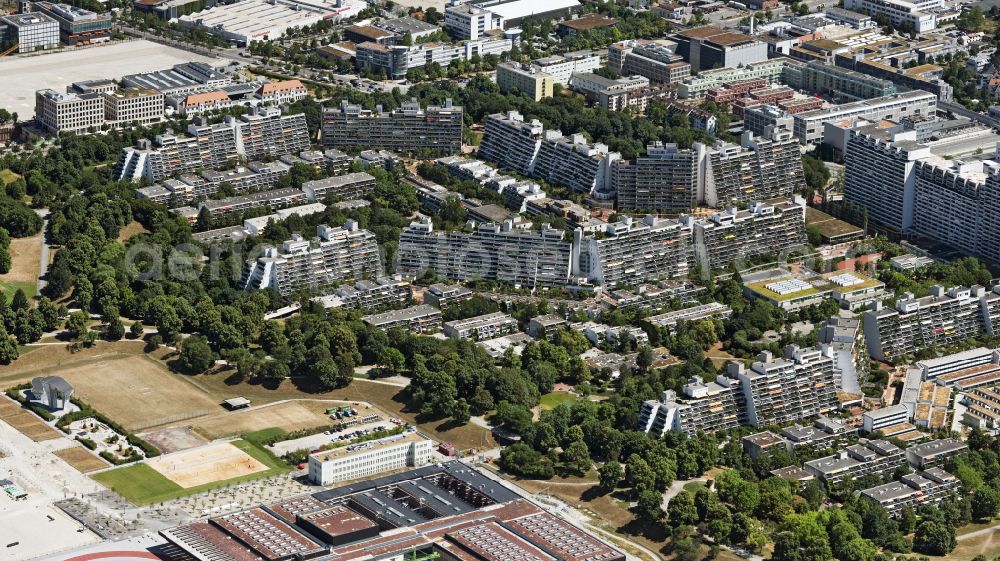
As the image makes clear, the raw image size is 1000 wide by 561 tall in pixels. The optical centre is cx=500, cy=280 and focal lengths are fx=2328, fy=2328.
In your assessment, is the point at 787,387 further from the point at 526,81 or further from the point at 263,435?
the point at 526,81

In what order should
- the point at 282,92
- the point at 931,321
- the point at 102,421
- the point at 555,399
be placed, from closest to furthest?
the point at 102,421
the point at 555,399
the point at 931,321
the point at 282,92

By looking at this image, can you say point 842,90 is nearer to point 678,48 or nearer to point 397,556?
point 678,48

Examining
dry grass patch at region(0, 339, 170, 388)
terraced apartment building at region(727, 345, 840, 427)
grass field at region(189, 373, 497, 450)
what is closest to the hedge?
dry grass patch at region(0, 339, 170, 388)

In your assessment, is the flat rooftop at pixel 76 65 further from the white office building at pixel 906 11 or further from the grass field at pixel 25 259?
the white office building at pixel 906 11

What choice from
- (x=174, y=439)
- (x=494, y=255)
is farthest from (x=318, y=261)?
(x=174, y=439)

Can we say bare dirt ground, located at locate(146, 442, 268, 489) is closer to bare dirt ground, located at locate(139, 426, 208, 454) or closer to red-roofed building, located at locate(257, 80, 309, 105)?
bare dirt ground, located at locate(139, 426, 208, 454)

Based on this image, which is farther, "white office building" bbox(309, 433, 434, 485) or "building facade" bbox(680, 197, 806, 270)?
"building facade" bbox(680, 197, 806, 270)

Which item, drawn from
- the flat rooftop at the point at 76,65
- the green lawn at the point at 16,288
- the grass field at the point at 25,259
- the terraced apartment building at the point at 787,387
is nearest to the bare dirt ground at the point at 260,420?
the green lawn at the point at 16,288
